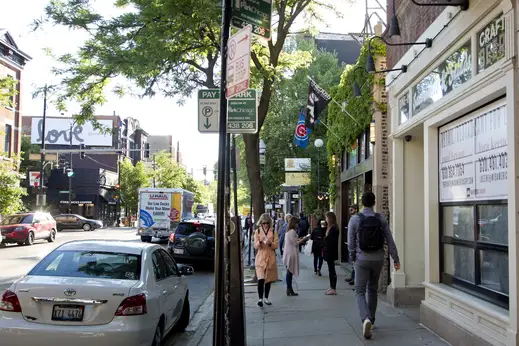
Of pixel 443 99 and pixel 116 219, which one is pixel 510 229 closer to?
Answer: pixel 443 99

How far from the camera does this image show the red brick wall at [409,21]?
7.42 metres

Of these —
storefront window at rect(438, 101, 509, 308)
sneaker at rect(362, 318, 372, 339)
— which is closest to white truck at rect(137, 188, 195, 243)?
sneaker at rect(362, 318, 372, 339)

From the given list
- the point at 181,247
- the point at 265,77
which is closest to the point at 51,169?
the point at 181,247

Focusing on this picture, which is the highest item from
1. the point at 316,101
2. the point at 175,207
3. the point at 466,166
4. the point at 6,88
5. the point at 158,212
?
the point at 6,88

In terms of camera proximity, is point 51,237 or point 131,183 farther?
point 131,183

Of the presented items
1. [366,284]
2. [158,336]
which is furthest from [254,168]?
[158,336]

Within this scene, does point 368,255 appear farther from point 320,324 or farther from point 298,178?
point 298,178

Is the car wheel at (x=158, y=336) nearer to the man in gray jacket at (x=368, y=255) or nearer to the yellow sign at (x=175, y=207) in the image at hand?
the man in gray jacket at (x=368, y=255)

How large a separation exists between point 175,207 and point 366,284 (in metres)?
20.9

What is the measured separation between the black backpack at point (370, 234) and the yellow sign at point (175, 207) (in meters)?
20.9

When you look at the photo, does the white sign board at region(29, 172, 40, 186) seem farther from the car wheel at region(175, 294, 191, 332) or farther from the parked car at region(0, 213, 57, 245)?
the car wheel at region(175, 294, 191, 332)

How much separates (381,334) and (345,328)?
631 millimetres

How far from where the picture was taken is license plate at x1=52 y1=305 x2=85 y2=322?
16.7 ft

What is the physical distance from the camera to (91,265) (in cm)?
603
